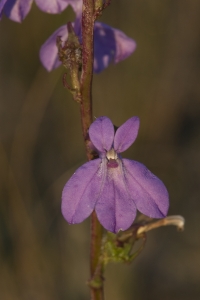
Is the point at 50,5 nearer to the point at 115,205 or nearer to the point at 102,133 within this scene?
the point at 102,133

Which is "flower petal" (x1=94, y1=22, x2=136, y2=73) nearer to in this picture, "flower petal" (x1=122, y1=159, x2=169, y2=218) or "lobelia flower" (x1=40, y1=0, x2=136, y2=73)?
"lobelia flower" (x1=40, y1=0, x2=136, y2=73)

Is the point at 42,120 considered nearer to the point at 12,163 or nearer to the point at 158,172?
the point at 12,163

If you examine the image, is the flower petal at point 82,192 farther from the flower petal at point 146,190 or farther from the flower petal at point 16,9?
the flower petal at point 16,9

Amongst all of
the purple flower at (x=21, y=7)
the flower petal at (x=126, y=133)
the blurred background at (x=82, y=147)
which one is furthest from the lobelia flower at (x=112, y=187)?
the blurred background at (x=82, y=147)

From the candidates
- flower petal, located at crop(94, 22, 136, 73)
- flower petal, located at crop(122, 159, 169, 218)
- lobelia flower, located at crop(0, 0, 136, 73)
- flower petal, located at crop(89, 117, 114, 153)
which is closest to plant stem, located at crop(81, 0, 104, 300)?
flower petal, located at crop(89, 117, 114, 153)

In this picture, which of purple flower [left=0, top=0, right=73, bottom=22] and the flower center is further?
purple flower [left=0, top=0, right=73, bottom=22]

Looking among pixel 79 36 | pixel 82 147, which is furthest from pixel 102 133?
pixel 82 147

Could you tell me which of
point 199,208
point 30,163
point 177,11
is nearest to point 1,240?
point 30,163
